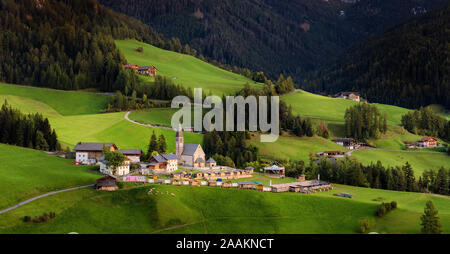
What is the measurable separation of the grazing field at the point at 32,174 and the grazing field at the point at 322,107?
96.8m

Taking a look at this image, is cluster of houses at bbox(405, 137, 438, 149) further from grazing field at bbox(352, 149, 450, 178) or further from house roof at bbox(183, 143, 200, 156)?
house roof at bbox(183, 143, 200, 156)

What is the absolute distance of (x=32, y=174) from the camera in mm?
81500

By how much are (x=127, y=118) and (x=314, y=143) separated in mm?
53527

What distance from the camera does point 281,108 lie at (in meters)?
148

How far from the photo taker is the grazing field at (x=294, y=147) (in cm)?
11981

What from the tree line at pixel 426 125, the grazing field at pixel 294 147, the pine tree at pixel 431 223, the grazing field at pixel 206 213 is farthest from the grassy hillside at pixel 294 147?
the pine tree at pixel 431 223

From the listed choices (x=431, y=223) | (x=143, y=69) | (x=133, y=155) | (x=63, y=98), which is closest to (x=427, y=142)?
(x=431, y=223)

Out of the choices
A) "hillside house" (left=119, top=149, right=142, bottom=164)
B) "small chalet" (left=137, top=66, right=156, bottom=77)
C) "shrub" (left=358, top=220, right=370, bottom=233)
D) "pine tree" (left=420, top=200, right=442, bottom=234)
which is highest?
"small chalet" (left=137, top=66, right=156, bottom=77)

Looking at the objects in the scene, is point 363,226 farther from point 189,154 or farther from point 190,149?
point 190,149

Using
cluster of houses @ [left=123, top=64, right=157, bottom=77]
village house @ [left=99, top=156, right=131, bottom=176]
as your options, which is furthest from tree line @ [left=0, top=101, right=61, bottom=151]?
cluster of houses @ [left=123, top=64, right=157, bottom=77]

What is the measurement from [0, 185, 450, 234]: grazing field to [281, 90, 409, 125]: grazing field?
90588 millimetres

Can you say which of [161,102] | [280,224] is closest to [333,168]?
[280,224]

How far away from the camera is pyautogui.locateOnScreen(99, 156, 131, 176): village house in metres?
86.7

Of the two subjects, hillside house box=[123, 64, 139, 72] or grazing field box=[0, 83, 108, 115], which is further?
hillside house box=[123, 64, 139, 72]
